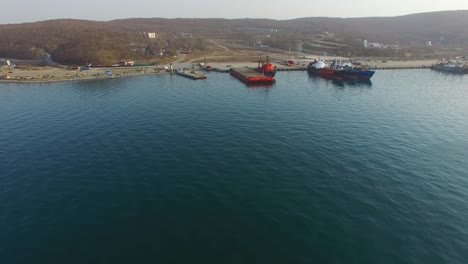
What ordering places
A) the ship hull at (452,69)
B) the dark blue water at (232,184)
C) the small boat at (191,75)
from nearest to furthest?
the dark blue water at (232,184), the small boat at (191,75), the ship hull at (452,69)

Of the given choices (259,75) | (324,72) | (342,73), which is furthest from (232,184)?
(324,72)

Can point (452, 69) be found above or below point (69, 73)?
below

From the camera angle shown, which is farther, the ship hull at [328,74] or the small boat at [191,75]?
the ship hull at [328,74]

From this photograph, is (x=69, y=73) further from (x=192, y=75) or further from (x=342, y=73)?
(x=342, y=73)

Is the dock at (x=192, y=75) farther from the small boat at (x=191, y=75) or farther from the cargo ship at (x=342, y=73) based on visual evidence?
the cargo ship at (x=342, y=73)

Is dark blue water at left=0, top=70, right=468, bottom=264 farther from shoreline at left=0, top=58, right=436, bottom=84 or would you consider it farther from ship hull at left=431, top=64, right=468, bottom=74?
ship hull at left=431, top=64, right=468, bottom=74

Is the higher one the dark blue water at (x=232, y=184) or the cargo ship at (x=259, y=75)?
the cargo ship at (x=259, y=75)

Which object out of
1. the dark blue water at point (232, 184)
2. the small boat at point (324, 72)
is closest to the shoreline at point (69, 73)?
the small boat at point (324, 72)

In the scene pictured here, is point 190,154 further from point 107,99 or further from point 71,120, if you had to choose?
point 107,99
